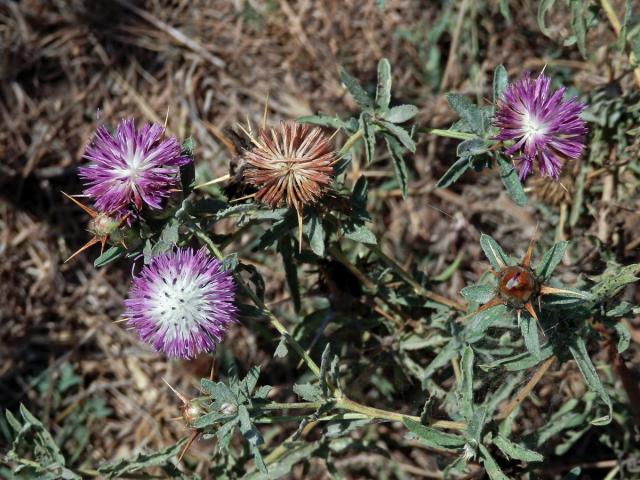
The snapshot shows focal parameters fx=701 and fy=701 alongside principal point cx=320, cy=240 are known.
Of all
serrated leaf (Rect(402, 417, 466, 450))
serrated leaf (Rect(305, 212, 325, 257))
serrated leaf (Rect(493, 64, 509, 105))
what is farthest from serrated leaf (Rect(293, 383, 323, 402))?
serrated leaf (Rect(493, 64, 509, 105))

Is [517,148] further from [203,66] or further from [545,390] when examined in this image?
[203,66]

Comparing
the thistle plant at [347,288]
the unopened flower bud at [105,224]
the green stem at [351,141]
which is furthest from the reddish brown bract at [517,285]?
the unopened flower bud at [105,224]

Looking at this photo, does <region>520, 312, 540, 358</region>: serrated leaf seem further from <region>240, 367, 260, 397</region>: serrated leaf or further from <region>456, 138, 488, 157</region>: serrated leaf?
<region>240, 367, 260, 397</region>: serrated leaf

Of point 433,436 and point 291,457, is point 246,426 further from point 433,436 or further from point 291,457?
point 291,457

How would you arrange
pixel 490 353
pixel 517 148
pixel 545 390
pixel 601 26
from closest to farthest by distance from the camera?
pixel 517 148, pixel 490 353, pixel 545 390, pixel 601 26

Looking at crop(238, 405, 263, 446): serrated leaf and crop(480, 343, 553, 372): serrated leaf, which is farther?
crop(480, 343, 553, 372): serrated leaf

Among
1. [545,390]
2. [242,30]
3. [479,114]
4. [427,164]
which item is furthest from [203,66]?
[545,390]
